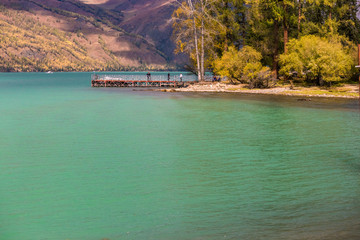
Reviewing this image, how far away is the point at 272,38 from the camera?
212 ft

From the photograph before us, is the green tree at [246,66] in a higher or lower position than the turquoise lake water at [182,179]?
higher

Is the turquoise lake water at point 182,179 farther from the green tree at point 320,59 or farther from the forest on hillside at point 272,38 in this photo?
the forest on hillside at point 272,38

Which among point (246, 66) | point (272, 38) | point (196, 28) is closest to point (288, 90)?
point (246, 66)

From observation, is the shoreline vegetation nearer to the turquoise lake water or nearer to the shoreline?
the shoreline

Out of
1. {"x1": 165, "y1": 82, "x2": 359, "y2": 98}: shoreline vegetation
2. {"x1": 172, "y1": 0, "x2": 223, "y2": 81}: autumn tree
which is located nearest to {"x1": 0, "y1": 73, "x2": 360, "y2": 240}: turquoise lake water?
{"x1": 165, "y1": 82, "x2": 359, "y2": 98}: shoreline vegetation

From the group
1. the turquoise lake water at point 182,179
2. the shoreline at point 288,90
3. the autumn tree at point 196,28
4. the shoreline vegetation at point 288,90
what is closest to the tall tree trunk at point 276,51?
the shoreline vegetation at point 288,90

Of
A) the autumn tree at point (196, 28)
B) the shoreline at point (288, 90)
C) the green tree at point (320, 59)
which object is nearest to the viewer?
the shoreline at point (288, 90)

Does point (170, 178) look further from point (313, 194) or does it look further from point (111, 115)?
point (111, 115)

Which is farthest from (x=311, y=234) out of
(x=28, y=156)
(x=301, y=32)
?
(x=301, y=32)

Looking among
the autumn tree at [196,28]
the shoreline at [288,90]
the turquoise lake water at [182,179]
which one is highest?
the autumn tree at [196,28]

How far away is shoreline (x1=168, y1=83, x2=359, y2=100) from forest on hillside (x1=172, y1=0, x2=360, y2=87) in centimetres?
166

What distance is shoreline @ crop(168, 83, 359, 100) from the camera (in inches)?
2000

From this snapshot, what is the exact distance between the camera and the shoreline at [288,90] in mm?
50791

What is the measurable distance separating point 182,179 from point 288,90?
43675 millimetres
